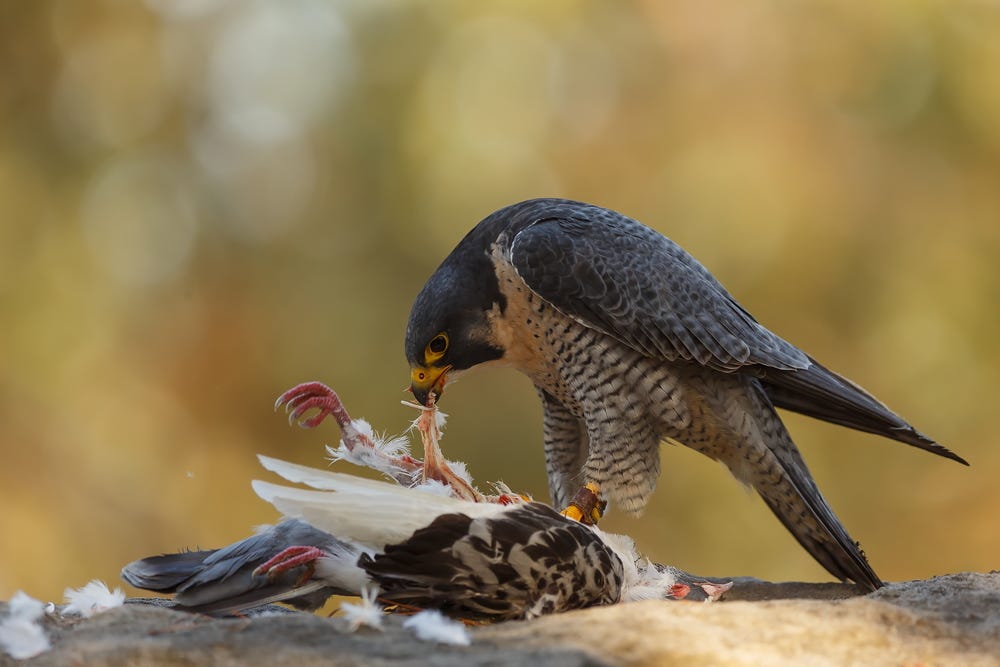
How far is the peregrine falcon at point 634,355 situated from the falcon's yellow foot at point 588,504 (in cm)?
4

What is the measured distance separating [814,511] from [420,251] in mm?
4816

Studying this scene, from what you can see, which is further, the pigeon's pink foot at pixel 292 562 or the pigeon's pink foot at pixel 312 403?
the pigeon's pink foot at pixel 312 403

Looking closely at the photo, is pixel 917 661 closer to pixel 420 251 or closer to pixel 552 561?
pixel 552 561

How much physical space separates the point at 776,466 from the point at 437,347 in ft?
4.54

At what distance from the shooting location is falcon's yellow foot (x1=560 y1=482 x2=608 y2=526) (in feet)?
12.3

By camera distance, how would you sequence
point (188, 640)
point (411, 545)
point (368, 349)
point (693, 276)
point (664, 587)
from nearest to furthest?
point (188, 640) < point (411, 545) < point (664, 587) < point (693, 276) < point (368, 349)

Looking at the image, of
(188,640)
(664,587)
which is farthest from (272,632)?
(664,587)

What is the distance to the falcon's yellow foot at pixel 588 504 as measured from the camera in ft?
12.3

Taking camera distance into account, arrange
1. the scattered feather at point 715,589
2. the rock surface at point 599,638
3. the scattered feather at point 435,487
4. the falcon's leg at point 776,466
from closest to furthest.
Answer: the rock surface at point 599,638 < the scattered feather at point 435,487 < the scattered feather at point 715,589 < the falcon's leg at point 776,466

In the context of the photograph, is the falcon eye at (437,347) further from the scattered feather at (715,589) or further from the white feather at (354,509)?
the scattered feather at (715,589)

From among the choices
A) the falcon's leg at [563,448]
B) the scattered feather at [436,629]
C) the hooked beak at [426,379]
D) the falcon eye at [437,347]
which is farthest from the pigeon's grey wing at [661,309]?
the scattered feather at [436,629]

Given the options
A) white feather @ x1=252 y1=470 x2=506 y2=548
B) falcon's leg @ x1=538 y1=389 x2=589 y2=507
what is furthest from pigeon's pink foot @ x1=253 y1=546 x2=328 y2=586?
falcon's leg @ x1=538 y1=389 x2=589 y2=507

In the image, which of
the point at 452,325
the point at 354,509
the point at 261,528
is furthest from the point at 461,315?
the point at 354,509

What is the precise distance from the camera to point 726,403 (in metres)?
3.92
